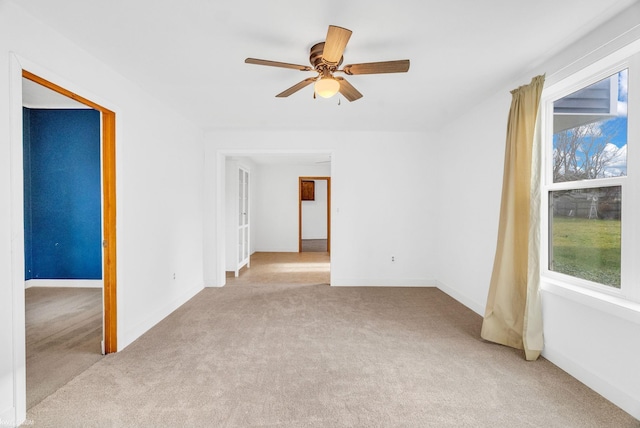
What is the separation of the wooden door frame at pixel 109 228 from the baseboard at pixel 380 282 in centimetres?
294

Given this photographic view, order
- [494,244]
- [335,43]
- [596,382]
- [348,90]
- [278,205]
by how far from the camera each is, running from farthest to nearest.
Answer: [278,205] < [494,244] < [348,90] < [596,382] < [335,43]

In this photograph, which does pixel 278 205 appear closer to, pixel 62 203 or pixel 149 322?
pixel 62 203

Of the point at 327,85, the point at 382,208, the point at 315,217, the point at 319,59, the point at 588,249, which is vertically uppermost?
the point at 319,59

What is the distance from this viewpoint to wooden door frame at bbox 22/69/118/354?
262cm

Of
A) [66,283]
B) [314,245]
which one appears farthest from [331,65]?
[314,245]

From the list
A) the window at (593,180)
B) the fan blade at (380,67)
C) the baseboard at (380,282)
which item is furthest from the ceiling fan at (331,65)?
the baseboard at (380,282)

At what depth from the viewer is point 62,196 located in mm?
4520

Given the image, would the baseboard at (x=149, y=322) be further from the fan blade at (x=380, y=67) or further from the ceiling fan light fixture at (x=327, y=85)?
the fan blade at (x=380, y=67)

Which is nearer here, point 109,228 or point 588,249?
point 588,249

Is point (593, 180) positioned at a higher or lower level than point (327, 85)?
lower

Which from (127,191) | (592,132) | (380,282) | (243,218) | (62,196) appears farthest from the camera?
(243,218)

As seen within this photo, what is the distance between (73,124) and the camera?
451cm

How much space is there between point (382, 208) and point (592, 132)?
110 inches

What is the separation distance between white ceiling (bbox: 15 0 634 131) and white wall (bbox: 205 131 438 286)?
1431mm
